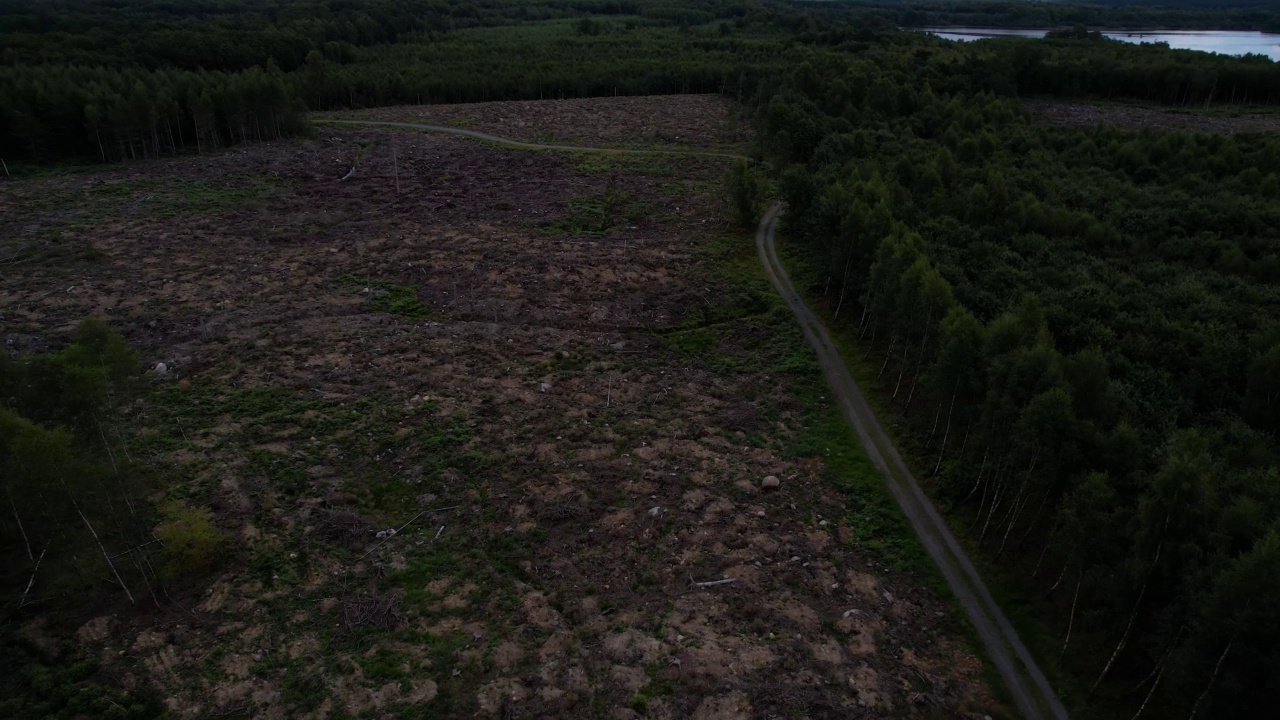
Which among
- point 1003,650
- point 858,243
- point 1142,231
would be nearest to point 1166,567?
point 1003,650

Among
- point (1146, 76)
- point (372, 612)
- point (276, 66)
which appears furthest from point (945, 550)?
point (1146, 76)

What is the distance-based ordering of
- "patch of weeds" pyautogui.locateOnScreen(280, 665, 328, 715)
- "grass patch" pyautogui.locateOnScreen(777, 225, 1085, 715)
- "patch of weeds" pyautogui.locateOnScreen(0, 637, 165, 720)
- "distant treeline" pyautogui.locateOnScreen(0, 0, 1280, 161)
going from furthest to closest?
"distant treeline" pyautogui.locateOnScreen(0, 0, 1280, 161) → "grass patch" pyautogui.locateOnScreen(777, 225, 1085, 715) → "patch of weeds" pyautogui.locateOnScreen(280, 665, 328, 715) → "patch of weeds" pyautogui.locateOnScreen(0, 637, 165, 720)

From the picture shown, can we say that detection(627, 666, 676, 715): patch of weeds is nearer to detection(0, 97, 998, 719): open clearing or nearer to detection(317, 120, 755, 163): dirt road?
detection(0, 97, 998, 719): open clearing

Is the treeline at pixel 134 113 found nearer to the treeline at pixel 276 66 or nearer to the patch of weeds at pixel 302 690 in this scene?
the treeline at pixel 276 66

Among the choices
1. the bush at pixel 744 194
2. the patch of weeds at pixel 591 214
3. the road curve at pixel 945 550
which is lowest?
the road curve at pixel 945 550

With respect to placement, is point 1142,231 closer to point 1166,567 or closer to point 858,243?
point 858,243

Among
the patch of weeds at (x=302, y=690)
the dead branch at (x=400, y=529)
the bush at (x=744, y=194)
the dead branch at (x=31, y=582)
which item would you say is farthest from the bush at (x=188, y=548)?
the bush at (x=744, y=194)

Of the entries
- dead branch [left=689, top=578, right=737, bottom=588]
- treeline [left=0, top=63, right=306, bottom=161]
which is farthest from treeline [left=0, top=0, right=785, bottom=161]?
dead branch [left=689, top=578, right=737, bottom=588]
